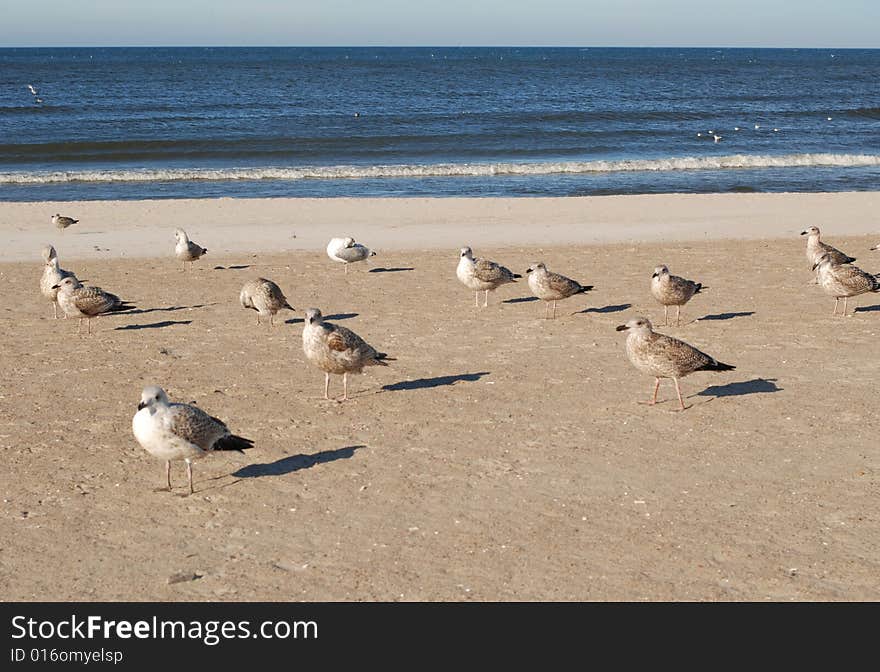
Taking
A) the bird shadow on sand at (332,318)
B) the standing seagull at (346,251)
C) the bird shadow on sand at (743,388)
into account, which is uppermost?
the standing seagull at (346,251)

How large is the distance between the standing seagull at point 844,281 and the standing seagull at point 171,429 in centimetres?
1041

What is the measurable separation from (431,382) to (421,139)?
39.1 m

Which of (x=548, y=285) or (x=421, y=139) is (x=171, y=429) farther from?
(x=421, y=139)

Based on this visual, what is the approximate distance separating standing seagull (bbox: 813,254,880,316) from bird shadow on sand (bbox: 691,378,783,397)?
3854mm

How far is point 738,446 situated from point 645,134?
44901 mm

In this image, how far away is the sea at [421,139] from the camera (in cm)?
3744

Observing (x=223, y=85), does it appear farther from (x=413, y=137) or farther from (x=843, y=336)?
(x=843, y=336)

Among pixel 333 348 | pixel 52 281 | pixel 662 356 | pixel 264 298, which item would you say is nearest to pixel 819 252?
pixel 662 356

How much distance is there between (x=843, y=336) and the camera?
14922 mm

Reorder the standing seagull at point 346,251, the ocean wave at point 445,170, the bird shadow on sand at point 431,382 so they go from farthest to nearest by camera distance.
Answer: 1. the ocean wave at point 445,170
2. the standing seagull at point 346,251
3. the bird shadow on sand at point 431,382

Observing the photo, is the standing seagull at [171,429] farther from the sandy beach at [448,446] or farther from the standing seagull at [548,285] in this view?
the standing seagull at [548,285]

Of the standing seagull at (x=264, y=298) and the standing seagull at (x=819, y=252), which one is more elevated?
the standing seagull at (x=819, y=252)

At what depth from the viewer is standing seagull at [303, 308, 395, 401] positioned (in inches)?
469

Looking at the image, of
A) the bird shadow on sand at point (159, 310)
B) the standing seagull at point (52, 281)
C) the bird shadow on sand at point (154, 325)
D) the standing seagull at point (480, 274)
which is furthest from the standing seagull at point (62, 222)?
the standing seagull at point (480, 274)
